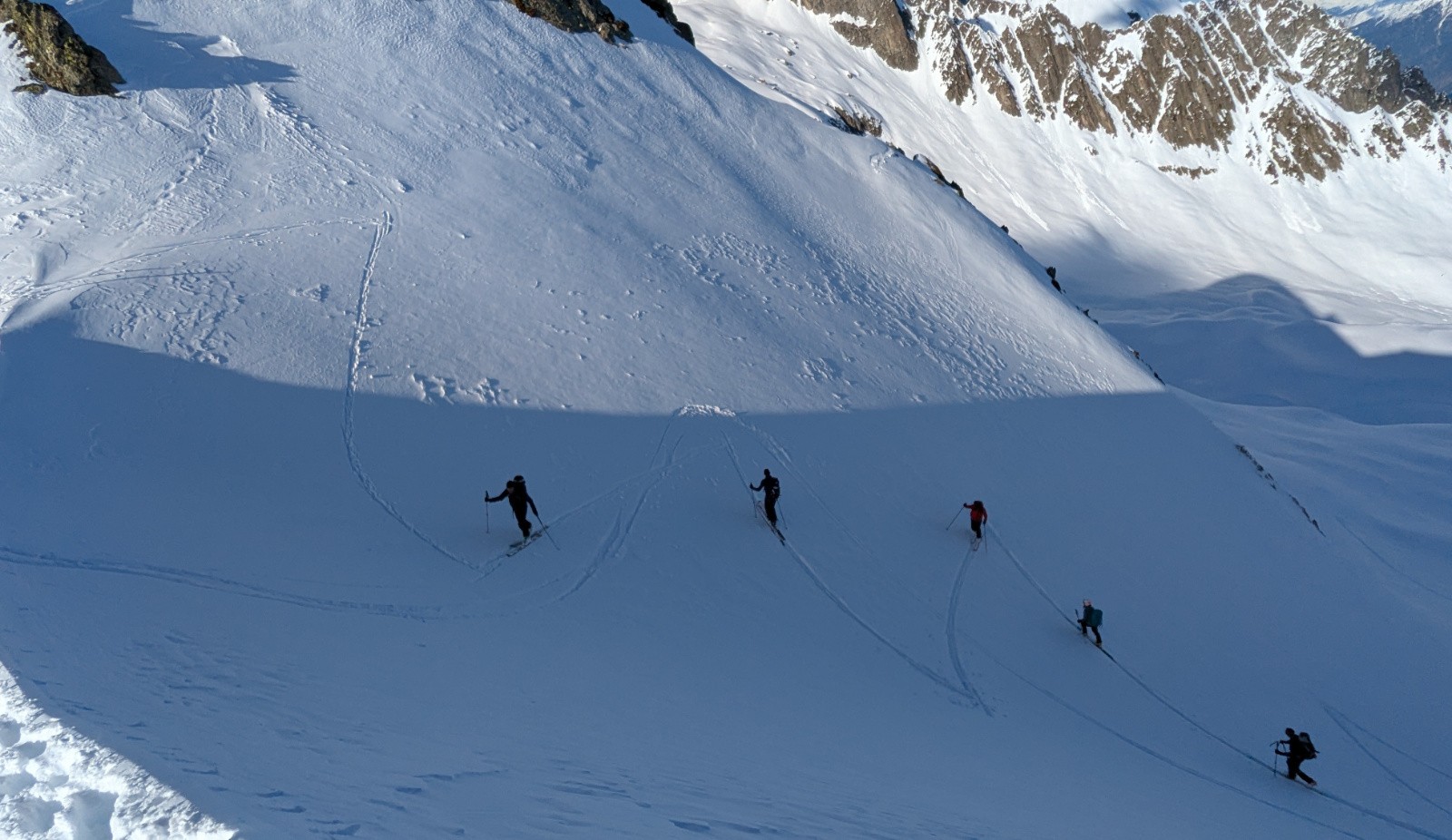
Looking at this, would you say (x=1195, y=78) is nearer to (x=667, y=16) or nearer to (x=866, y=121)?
(x=866, y=121)

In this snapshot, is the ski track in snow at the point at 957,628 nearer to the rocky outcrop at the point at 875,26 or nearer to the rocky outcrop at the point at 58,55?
the rocky outcrop at the point at 58,55

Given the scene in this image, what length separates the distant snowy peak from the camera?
199 feet

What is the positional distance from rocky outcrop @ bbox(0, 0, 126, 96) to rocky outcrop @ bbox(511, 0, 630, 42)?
10467 mm

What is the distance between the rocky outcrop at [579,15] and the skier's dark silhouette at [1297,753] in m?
22.8

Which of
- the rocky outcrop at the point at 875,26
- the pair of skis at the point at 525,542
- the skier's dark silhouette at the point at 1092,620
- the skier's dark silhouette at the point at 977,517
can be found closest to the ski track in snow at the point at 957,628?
the skier's dark silhouette at the point at 977,517

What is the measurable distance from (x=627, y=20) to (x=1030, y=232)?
31626 mm

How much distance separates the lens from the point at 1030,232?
49.4 meters

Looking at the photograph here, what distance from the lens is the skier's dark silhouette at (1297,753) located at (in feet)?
32.0

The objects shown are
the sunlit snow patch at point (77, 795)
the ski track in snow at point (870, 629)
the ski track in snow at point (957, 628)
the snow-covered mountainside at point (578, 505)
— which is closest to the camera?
the sunlit snow patch at point (77, 795)

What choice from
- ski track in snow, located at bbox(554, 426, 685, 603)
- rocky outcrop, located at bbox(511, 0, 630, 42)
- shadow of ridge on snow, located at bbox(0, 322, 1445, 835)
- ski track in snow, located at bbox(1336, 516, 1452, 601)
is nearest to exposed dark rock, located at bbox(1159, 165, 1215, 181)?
ski track in snow, located at bbox(1336, 516, 1452, 601)

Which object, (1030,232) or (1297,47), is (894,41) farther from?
(1297,47)

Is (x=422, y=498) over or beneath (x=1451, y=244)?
beneath

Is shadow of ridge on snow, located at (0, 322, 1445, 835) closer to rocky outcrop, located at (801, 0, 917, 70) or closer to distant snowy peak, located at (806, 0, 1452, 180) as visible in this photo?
rocky outcrop, located at (801, 0, 917, 70)

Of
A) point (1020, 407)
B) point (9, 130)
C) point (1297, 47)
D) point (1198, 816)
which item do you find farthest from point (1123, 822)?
point (1297, 47)
